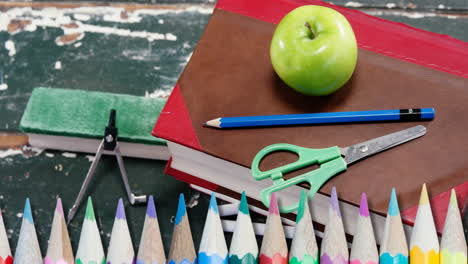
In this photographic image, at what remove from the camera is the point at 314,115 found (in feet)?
1.92

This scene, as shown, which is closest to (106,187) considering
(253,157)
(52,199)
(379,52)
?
(52,199)

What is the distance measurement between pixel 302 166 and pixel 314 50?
0.09 metres

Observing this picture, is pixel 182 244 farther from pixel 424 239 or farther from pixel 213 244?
pixel 424 239

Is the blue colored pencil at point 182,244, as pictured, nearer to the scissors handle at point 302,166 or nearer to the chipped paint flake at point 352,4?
the scissors handle at point 302,166

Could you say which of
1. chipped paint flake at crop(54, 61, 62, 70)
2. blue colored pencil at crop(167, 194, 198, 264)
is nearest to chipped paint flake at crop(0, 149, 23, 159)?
chipped paint flake at crop(54, 61, 62, 70)

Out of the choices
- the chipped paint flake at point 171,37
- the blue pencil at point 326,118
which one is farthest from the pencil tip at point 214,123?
the chipped paint flake at point 171,37

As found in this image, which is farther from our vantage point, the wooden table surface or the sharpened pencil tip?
the wooden table surface

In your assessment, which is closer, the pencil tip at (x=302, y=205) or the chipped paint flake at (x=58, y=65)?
the pencil tip at (x=302, y=205)

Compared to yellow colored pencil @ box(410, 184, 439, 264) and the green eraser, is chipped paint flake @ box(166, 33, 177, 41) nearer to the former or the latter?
the green eraser

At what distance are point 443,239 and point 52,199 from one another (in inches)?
14.4

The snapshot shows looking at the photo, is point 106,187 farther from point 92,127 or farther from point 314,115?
point 314,115

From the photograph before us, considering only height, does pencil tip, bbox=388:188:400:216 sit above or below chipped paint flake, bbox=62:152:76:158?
above

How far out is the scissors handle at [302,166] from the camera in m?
0.56

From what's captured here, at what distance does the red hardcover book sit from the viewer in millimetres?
564
